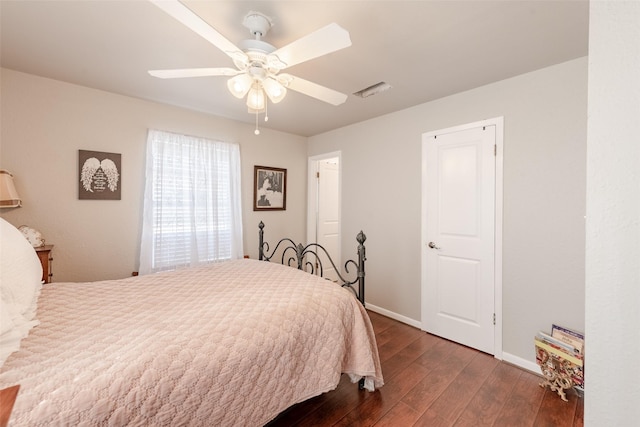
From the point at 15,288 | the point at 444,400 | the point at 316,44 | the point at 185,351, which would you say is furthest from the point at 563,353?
the point at 15,288

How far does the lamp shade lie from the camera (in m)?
2.06

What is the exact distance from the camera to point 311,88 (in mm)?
1671

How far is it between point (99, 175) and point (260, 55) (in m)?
2.27

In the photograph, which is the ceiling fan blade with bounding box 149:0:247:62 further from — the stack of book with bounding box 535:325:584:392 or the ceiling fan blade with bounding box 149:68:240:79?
the stack of book with bounding box 535:325:584:392

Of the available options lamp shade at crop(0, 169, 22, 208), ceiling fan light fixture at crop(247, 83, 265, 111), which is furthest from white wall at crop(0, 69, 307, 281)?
ceiling fan light fixture at crop(247, 83, 265, 111)

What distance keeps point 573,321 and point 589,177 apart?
2097 millimetres

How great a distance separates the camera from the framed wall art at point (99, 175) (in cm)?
255

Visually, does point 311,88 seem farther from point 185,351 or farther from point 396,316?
point 396,316

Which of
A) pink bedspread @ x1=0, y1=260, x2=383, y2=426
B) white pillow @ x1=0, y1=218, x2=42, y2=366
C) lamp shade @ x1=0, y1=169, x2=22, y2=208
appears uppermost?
lamp shade @ x1=0, y1=169, x2=22, y2=208

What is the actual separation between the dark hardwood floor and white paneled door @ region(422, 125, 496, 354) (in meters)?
0.38

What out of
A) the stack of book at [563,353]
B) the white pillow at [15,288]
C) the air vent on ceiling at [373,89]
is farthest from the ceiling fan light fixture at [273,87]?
the stack of book at [563,353]

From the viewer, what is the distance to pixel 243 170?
3611 mm

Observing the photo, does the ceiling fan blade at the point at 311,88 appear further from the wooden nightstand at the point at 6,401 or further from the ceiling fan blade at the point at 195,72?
the wooden nightstand at the point at 6,401

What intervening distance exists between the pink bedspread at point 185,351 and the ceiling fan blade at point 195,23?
1352 mm
